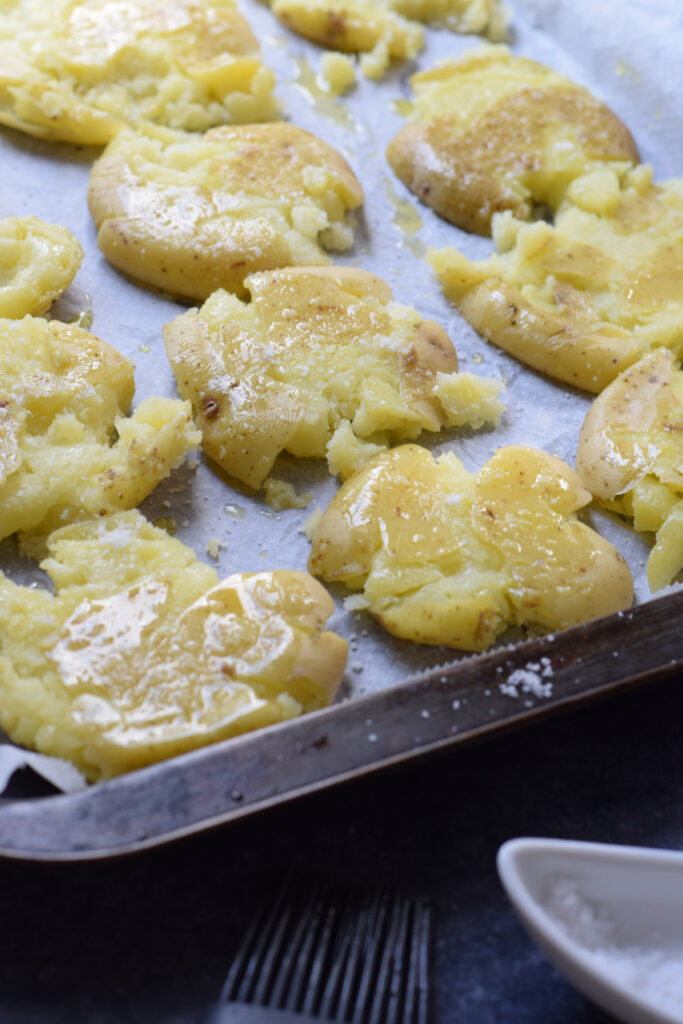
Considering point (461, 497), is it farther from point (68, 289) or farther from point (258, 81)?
point (258, 81)

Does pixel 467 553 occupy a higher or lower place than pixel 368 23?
lower

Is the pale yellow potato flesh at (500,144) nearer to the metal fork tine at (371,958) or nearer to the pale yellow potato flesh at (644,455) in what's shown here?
the pale yellow potato flesh at (644,455)

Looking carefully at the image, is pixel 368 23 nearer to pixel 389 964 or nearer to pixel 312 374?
pixel 312 374

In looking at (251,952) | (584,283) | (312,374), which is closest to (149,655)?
(251,952)

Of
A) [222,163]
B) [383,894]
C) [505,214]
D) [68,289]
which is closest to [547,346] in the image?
[505,214]

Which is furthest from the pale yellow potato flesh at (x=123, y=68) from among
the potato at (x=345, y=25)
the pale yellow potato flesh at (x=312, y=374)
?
the pale yellow potato flesh at (x=312, y=374)

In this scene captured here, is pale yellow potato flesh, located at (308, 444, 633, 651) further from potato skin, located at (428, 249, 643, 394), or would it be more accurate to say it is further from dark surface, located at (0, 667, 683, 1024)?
potato skin, located at (428, 249, 643, 394)
